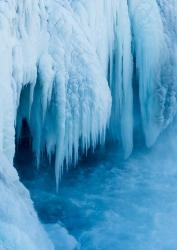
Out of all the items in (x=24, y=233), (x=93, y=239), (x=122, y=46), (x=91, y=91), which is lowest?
(x=93, y=239)

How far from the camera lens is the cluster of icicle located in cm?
375

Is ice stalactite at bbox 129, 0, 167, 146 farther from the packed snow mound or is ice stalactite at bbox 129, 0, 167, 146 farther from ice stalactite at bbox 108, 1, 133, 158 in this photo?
the packed snow mound

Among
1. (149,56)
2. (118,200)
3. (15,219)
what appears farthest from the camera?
(149,56)

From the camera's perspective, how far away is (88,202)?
531 cm

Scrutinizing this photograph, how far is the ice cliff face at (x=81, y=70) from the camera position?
3.70 meters

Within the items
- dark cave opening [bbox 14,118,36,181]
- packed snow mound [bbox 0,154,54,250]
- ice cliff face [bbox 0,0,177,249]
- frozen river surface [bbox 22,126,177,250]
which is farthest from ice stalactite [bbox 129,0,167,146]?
packed snow mound [bbox 0,154,54,250]

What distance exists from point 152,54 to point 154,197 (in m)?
1.59

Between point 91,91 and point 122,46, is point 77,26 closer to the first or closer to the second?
point 91,91

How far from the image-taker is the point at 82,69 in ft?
14.7

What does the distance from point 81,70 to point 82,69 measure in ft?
0.06

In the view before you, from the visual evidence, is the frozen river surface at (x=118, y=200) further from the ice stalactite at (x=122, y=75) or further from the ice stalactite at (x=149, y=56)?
the ice stalactite at (x=149, y=56)

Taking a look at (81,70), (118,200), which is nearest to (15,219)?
(81,70)

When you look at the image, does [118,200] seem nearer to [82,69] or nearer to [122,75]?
[122,75]

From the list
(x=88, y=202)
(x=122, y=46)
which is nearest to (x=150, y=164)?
(x=88, y=202)
